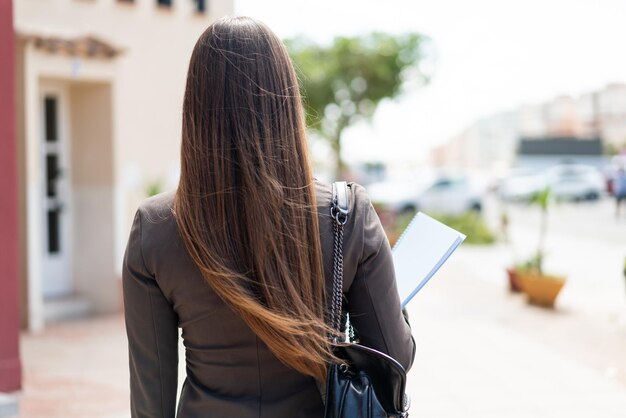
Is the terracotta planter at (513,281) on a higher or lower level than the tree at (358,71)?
lower

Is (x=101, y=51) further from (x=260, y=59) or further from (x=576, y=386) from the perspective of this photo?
(x=260, y=59)

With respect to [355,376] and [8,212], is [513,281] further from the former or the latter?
[355,376]

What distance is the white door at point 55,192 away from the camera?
8359mm

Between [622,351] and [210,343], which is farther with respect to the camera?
[622,351]

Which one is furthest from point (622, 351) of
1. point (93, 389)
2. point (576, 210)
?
point (576, 210)

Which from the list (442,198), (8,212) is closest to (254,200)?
(8,212)

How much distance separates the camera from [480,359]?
6941 mm

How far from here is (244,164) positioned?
1575 millimetres

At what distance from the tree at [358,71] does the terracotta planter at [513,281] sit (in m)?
10.7

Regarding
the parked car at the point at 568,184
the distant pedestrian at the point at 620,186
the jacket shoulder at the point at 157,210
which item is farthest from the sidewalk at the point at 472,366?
the parked car at the point at 568,184

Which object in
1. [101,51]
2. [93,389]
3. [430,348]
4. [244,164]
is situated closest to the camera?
[244,164]

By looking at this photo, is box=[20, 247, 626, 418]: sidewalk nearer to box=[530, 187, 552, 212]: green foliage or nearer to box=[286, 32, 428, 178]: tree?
box=[530, 187, 552, 212]: green foliage

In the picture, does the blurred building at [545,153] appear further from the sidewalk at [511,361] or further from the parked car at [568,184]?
the sidewalk at [511,361]

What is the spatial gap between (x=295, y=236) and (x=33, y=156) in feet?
21.1
